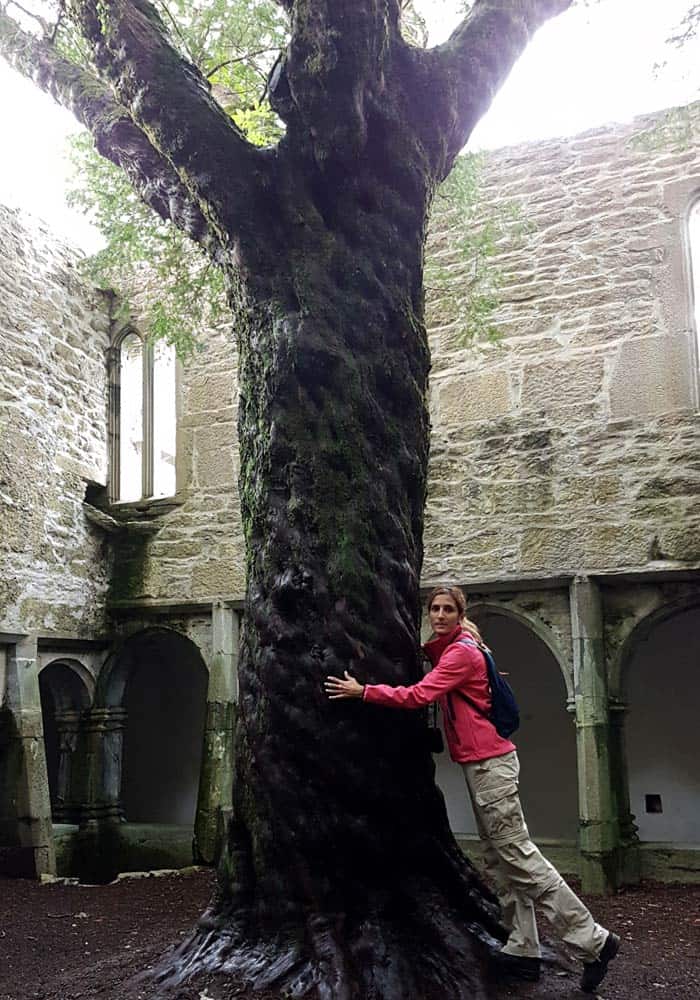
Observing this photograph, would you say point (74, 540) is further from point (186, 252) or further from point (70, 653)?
point (186, 252)

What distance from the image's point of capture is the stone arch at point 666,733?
8742mm

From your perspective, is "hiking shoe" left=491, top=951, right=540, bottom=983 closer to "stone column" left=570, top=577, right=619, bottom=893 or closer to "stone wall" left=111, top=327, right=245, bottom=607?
"stone column" left=570, top=577, right=619, bottom=893

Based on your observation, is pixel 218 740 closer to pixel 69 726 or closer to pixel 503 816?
pixel 69 726

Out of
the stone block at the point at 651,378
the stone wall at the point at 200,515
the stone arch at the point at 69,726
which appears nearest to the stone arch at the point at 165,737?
the stone arch at the point at 69,726

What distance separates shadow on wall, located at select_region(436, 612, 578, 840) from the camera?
9.20m

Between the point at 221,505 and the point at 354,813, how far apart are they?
4.97 m

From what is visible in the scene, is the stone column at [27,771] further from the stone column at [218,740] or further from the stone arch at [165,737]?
the stone arch at [165,737]

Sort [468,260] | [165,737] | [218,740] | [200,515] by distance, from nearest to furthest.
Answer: [468,260] < [218,740] < [200,515] < [165,737]

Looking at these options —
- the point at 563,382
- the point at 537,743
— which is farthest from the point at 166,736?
the point at 563,382

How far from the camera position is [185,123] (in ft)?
13.5

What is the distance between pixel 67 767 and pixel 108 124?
579cm

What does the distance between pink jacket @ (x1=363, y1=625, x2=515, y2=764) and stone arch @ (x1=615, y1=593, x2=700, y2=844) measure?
5.35 meters

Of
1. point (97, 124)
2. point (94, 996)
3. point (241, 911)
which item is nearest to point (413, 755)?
point (241, 911)

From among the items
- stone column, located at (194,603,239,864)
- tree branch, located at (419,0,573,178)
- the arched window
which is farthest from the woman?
the arched window
